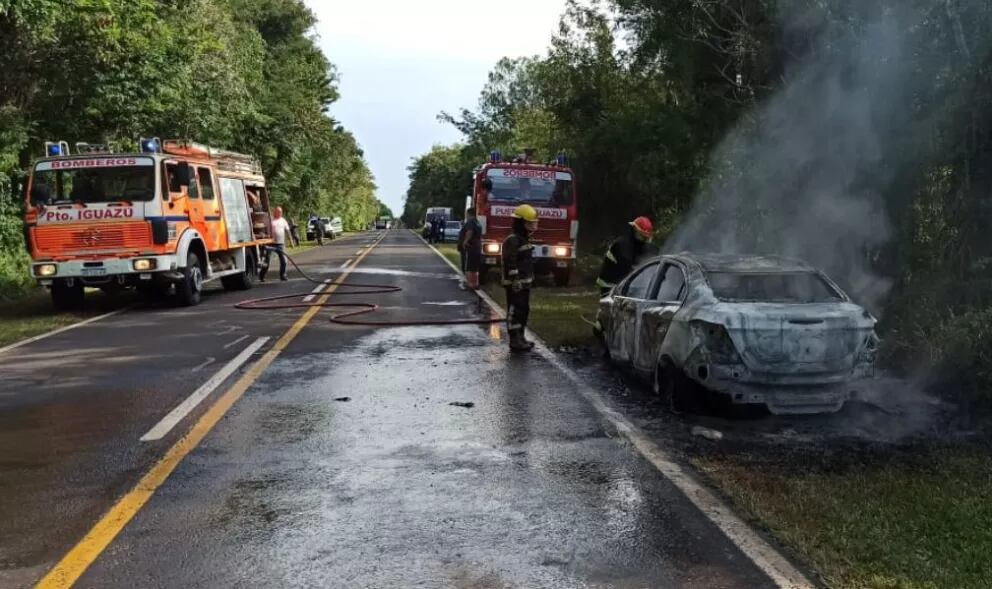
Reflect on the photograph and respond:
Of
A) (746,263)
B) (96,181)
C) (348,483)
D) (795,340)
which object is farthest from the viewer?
(96,181)

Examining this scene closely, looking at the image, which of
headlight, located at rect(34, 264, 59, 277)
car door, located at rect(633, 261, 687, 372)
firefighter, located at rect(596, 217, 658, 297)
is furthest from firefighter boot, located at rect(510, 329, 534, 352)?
headlight, located at rect(34, 264, 59, 277)

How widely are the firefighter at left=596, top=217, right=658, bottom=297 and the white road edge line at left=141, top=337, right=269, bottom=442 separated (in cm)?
435

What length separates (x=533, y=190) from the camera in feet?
63.4

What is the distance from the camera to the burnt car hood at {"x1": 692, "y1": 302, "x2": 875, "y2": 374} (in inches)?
253

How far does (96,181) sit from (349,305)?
186 inches

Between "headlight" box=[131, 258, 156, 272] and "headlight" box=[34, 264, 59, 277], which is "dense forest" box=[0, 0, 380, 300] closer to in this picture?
"headlight" box=[34, 264, 59, 277]

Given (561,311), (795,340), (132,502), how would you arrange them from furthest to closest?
(561,311)
(795,340)
(132,502)

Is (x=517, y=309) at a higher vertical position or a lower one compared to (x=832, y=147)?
lower

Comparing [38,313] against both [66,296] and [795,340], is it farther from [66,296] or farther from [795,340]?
[795,340]

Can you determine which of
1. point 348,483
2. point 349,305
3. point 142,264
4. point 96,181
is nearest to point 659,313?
point 348,483

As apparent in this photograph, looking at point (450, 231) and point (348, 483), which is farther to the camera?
point (450, 231)

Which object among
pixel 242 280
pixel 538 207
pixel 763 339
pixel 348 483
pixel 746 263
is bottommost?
pixel 348 483

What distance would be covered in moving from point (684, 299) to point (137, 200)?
34.9ft

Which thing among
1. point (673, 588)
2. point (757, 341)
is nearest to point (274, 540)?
point (673, 588)
